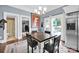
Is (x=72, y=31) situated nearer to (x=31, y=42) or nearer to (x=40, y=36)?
(x=40, y=36)

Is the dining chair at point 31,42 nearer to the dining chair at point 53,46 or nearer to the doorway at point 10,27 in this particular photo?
the dining chair at point 53,46

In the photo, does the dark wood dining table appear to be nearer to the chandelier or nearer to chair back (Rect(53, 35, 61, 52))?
chair back (Rect(53, 35, 61, 52))

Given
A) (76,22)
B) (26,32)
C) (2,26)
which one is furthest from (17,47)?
(76,22)

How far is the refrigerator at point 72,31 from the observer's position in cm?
225

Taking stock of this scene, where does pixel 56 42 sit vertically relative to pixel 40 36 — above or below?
below

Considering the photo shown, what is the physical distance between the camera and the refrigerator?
88.7 inches

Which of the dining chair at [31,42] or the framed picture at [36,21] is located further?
the framed picture at [36,21]

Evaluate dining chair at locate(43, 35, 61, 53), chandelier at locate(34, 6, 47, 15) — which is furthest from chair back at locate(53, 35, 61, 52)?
chandelier at locate(34, 6, 47, 15)

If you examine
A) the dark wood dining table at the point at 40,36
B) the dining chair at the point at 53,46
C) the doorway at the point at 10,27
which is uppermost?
the doorway at the point at 10,27

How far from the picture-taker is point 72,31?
7.61ft

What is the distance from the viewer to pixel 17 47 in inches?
90.4

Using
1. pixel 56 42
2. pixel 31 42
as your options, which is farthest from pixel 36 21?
pixel 56 42

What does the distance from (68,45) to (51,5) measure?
931mm

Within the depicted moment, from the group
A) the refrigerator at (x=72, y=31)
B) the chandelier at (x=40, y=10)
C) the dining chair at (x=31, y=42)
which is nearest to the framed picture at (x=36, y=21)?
the chandelier at (x=40, y=10)
